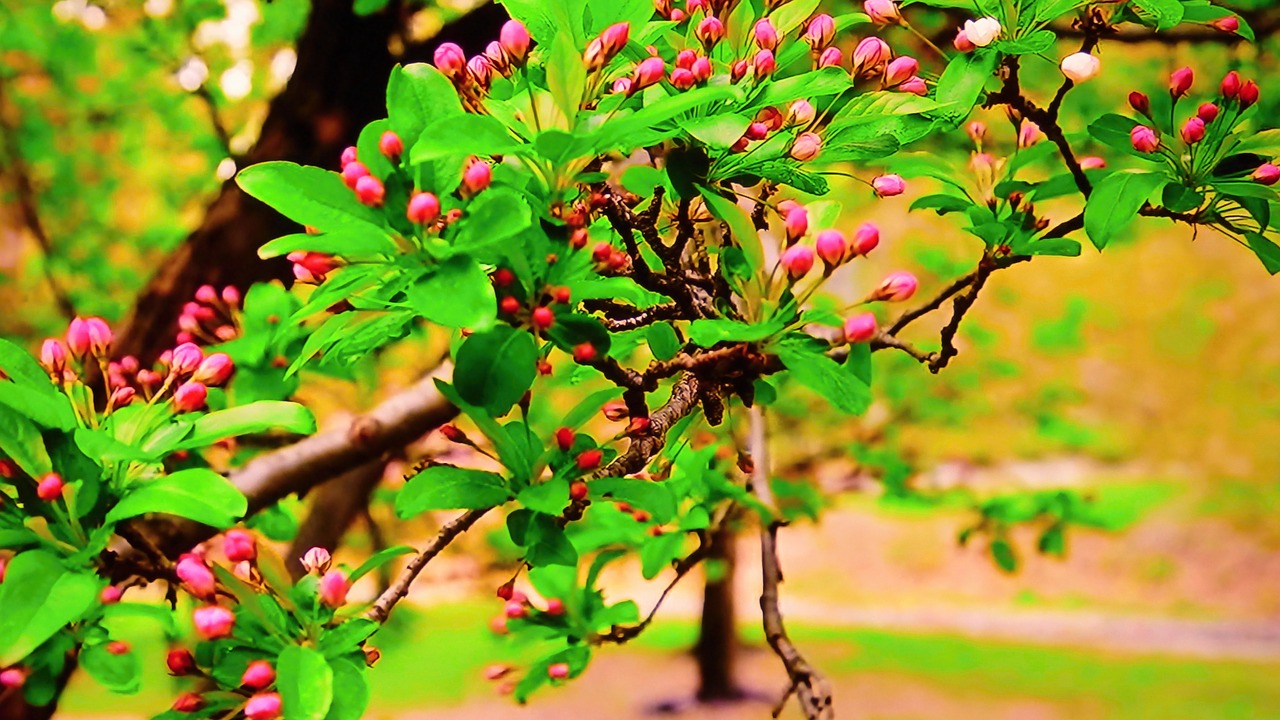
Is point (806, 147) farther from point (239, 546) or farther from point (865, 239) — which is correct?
point (239, 546)

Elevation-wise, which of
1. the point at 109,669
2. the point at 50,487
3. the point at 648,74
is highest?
the point at 648,74

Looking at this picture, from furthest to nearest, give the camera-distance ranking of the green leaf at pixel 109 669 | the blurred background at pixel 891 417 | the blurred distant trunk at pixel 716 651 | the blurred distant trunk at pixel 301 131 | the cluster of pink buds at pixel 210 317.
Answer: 1. the blurred distant trunk at pixel 716 651
2. the blurred background at pixel 891 417
3. the blurred distant trunk at pixel 301 131
4. the cluster of pink buds at pixel 210 317
5. the green leaf at pixel 109 669

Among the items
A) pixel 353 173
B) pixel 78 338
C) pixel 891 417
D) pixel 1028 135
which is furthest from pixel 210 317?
pixel 891 417

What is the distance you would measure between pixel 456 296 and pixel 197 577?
346mm

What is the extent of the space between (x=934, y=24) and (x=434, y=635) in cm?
508

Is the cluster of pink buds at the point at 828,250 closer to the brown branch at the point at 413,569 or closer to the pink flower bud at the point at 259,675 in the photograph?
the brown branch at the point at 413,569

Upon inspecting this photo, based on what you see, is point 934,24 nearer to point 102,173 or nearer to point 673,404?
point 673,404

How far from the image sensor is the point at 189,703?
785 millimetres

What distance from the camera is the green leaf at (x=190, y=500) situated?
2.24ft

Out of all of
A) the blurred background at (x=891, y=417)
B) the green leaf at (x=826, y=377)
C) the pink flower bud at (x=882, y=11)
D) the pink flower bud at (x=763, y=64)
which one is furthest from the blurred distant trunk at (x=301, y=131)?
the green leaf at (x=826, y=377)

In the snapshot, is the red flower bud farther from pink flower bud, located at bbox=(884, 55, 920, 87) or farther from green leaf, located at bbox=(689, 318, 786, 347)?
pink flower bud, located at bbox=(884, 55, 920, 87)

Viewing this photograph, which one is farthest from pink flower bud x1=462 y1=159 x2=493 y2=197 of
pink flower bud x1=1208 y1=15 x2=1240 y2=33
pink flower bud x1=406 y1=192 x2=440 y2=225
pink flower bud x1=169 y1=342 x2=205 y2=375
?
pink flower bud x1=1208 y1=15 x2=1240 y2=33

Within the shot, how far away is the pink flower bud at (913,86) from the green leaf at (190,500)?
1.93 feet

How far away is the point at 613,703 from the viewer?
17.0ft
